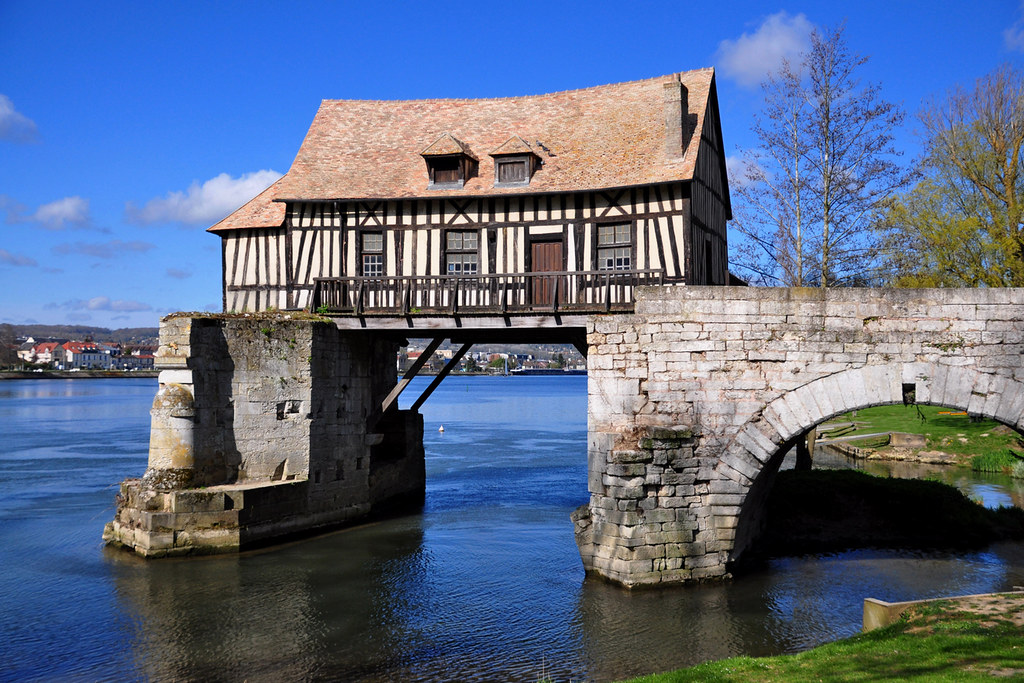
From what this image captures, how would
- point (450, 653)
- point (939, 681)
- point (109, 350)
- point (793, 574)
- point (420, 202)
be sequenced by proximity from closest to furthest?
point (939, 681) → point (450, 653) → point (793, 574) → point (420, 202) → point (109, 350)

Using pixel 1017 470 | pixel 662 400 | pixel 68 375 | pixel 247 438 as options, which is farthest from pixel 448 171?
pixel 68 375

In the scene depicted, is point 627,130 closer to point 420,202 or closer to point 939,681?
point 420,202

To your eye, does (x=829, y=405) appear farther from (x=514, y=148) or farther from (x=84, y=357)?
(x=84, y=357)

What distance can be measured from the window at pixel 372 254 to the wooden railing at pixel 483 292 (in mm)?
472

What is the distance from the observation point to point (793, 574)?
1233 cm

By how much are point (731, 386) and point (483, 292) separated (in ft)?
20.0

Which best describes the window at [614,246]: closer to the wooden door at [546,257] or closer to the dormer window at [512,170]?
the wooden door at [546,257]

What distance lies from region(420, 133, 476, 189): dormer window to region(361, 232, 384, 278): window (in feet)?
5.57

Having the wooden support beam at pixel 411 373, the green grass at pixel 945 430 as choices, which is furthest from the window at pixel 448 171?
the green grass at pixel 945 430

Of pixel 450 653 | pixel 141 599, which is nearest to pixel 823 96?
pixel 450 653

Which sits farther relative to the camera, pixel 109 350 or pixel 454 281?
pixel 109 350

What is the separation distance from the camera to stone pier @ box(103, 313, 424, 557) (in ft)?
45.3

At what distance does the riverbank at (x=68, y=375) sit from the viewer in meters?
112

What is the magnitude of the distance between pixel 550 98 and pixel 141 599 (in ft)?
45.7
